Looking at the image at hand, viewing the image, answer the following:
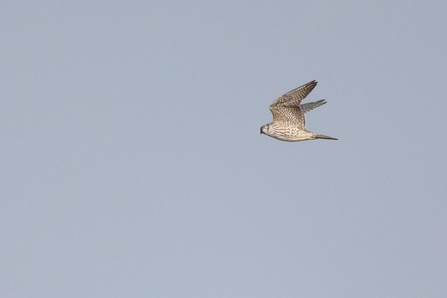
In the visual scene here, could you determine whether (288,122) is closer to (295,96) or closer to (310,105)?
(295,96)

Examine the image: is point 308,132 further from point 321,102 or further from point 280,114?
point 321,102

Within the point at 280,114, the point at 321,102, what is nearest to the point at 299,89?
the point at 280,114

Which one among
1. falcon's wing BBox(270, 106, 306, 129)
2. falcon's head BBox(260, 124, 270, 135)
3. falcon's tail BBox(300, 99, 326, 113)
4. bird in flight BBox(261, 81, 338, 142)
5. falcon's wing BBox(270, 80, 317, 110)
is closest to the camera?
falcon's wing BBox(270, 80, 317, 110)

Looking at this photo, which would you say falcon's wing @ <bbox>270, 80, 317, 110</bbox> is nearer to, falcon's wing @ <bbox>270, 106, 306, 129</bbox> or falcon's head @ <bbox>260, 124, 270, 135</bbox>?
falcon's wing @ <bbox>270, 106, 306, 129</bbox>

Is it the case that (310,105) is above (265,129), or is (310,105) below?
above

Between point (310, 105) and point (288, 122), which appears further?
point (310, 105)

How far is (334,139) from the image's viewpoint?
119ft

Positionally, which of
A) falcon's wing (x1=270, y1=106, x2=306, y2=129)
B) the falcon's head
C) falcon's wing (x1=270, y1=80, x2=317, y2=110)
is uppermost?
falcon's wing (x1=270, y1=80, x2=317, y2=110)

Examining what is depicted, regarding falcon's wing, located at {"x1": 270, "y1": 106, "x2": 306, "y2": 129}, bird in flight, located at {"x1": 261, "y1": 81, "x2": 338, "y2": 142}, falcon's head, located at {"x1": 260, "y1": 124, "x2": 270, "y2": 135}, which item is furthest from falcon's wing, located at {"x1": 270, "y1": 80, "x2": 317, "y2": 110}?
falcon's head, located at {"x1": 260, "y1": 124, "x2": 270, "y2": 135}

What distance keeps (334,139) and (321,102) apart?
622 cm

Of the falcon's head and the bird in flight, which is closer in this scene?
the bird in flight

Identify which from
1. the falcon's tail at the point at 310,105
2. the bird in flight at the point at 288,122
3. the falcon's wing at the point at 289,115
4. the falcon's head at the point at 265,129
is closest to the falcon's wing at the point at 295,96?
the bird in flight at the point at 288,122

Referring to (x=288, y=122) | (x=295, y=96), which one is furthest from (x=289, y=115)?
(x=295, y=96)

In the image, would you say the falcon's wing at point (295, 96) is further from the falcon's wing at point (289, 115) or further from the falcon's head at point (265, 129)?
the falcon's head at point (265, 129)
